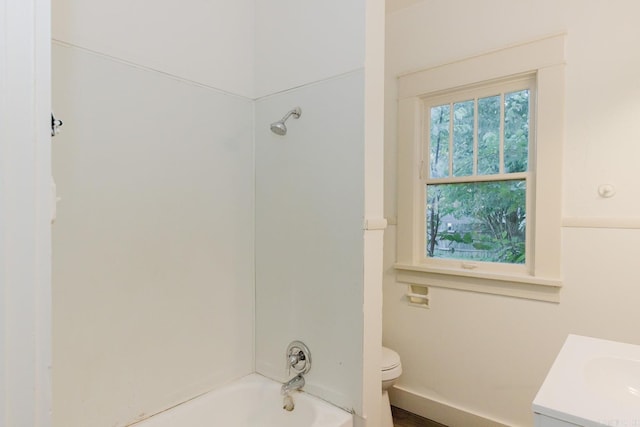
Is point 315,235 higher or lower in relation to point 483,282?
higher

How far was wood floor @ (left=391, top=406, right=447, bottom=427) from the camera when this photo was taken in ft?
7.33

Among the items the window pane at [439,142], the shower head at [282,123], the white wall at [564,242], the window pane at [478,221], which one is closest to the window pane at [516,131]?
the window pane at [478,221]

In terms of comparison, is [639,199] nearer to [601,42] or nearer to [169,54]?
[601,42]

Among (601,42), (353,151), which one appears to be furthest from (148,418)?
(601,42)

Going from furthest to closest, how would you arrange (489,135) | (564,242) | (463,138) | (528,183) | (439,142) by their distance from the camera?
1. (439,142)
2. (463,138)
3. (489,135)
4. (528,183)
5. (564,242)

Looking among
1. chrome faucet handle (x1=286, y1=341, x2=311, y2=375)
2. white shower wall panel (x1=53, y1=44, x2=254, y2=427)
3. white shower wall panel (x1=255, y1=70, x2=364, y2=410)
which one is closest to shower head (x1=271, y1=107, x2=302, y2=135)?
white shower wall panel (x1=255, y1=70, x2=364, y2=410)

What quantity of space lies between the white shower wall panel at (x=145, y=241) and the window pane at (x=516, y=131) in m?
1.52

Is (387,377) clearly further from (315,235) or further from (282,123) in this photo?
(282,123)

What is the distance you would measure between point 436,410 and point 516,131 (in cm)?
182

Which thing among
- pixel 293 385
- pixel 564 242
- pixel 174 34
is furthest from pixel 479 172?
pixel 174 34

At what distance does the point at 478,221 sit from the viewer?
2221mm

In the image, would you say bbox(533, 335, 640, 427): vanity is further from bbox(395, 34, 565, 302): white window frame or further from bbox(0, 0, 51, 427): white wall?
bbox(0, 0, 51, 427): white wall

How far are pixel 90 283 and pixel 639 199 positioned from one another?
2.43m

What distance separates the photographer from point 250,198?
1841 mm
